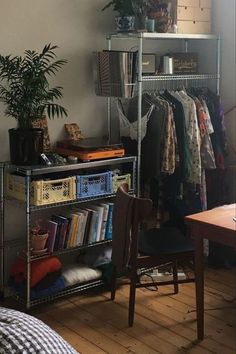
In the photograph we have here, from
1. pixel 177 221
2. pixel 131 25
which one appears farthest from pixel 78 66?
pixel 177 221

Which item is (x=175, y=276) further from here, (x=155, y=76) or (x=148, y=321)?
(x=155, y=76)

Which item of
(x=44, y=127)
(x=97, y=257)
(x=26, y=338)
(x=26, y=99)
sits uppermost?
(x=26, y=99)

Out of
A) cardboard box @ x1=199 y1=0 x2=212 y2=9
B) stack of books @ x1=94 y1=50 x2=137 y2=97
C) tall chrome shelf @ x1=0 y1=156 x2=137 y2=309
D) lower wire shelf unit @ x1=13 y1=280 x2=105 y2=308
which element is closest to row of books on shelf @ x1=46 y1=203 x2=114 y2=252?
tall chrome shelf @ x1=0 y1=156 x2=137 y2=309

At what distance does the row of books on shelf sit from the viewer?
342 cm

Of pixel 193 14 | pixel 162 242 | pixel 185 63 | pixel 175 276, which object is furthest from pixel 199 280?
pixel 193 14

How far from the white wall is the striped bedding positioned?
1.98m

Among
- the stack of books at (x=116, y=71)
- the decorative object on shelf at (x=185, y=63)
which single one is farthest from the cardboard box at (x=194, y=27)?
the stack of books at (x=116, y=71)

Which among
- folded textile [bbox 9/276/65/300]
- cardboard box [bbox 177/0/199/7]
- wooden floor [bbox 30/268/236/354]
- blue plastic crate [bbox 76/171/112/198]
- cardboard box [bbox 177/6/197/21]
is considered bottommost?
wooden floor [bbox 30/268/236/354]

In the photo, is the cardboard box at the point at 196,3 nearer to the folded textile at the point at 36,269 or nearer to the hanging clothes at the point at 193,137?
the hanging clothes at the point at 193,137

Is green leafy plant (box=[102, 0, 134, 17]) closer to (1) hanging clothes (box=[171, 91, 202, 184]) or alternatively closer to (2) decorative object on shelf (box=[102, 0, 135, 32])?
(2) decorative object on shelf (box=[102, 0, 135, 32])

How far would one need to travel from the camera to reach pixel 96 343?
2959 millimetres

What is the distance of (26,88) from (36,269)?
1123mm

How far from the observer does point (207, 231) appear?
2.82 m

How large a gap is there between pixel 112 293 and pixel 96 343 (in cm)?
59
